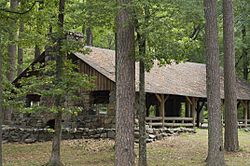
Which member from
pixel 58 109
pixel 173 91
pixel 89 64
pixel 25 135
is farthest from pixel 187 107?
pixel 58 109

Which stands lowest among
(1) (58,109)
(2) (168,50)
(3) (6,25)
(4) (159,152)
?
(4) (159,152)

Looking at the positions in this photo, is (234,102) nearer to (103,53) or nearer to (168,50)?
(168,50)

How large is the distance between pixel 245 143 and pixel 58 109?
8.49 metres

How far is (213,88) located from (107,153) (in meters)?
5.27

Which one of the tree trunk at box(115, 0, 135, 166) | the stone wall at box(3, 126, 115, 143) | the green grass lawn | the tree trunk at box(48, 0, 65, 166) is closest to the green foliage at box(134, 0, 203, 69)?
the tree trunk at box(115, 0, 135, 166)

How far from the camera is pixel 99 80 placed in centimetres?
1888

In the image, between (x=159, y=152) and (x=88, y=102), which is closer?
(x=159, y=152)

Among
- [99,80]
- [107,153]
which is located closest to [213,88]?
[107,153]

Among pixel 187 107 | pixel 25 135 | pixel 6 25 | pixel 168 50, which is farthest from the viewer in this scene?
pixel 187 107

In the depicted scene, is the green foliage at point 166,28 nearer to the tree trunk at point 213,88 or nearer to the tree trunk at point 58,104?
the tree trunk at point 213,88

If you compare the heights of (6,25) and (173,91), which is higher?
(6,25)

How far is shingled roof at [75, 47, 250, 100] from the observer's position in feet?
64.3

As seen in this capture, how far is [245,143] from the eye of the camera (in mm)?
16438

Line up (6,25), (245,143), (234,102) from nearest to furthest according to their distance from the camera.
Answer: (6,25) → (234,102) → (245,143)
